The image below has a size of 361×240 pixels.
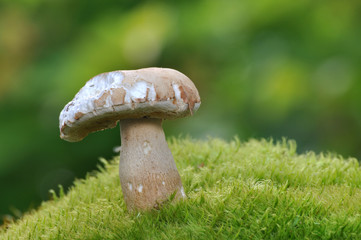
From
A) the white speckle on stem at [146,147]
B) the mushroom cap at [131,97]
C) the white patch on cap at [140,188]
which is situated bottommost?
the white patch on cap at [140,188]

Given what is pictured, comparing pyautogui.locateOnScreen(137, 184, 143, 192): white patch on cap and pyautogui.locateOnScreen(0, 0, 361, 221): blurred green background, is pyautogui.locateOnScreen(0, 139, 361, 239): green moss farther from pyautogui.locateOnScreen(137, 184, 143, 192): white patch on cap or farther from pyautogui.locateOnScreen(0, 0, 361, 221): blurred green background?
pyautogui.locateOnScreen(0, 0, 361, 221): blurred green background

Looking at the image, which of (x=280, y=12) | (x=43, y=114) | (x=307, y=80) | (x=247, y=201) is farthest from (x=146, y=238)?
(x=43, y=114)

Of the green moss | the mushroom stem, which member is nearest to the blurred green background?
the green moss

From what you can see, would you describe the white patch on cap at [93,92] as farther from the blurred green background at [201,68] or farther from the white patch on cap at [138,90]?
the blurred green background at [201,68]

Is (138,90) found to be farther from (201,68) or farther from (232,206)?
(201,68)

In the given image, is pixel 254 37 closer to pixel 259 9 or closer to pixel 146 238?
pixel 259 9

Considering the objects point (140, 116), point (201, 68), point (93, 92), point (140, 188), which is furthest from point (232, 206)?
point (201, 68)

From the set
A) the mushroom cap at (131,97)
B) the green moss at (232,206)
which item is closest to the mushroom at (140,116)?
the mushroom cap at (131,97)

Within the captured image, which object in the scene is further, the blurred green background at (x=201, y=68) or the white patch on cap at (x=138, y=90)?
the blurred green background at (x=201, y=68)
